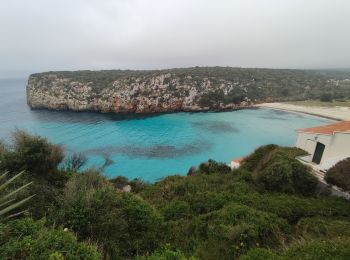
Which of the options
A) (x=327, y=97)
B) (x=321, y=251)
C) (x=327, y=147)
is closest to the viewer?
(x=321, y=251)

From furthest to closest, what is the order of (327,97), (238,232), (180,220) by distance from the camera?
1. (327,97)
2. (180,220)
3. (238,232)

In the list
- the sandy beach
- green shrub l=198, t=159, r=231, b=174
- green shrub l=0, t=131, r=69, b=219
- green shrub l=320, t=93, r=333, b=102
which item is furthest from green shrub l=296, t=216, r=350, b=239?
green shrub l=320, t=93, r=333, b=102

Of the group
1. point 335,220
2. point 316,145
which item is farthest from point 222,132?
point 335,220

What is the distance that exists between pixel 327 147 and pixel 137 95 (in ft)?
174

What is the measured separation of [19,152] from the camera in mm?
13188

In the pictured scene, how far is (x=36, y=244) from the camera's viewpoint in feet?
16.4

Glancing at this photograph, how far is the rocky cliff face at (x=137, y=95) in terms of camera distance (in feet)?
209

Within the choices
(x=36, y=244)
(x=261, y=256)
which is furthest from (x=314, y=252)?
(x=36, y=244)

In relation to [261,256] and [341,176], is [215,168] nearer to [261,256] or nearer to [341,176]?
[341,176]

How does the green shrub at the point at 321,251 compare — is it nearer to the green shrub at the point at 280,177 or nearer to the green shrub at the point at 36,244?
the green shrub at the point at 36,244

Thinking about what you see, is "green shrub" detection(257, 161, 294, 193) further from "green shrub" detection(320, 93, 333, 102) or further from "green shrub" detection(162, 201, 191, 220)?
"green shrub" detection(320, 93, 333, 102)

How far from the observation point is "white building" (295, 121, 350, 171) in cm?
1642

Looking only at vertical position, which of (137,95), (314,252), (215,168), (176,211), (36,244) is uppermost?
(36,244)

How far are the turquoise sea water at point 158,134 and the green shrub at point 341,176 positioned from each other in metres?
15.7
